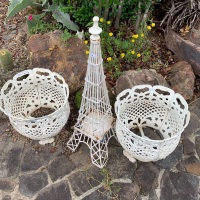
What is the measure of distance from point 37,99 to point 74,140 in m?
0.57

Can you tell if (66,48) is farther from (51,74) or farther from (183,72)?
(183,72)

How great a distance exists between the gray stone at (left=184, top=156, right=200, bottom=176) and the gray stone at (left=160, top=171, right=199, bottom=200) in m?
0.05

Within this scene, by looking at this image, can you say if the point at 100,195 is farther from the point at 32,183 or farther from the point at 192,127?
the point at 192,127

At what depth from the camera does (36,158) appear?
268 centimetres

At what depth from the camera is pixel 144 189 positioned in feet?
8.24

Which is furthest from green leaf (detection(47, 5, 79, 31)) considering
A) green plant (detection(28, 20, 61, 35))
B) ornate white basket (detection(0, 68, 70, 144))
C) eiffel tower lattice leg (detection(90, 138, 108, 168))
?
eiffel tower lattice leg (detection(90, 138, 108, 168))

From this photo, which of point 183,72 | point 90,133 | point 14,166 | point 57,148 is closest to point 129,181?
point 90,133

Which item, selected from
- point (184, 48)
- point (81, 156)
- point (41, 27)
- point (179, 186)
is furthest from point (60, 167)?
point (184, 48)

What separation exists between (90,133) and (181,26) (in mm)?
1699

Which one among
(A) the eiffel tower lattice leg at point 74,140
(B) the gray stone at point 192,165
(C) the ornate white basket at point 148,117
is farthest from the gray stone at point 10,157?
(B) the gray stone at point 192,165

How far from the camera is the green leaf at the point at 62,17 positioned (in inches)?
122

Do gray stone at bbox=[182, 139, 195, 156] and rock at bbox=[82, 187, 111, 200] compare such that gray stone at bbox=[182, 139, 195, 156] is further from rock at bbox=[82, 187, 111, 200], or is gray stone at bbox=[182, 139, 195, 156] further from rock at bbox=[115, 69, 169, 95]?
rock at bbox=[82, 187, 111, 200]

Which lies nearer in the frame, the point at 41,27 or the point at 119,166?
the point at 119,166

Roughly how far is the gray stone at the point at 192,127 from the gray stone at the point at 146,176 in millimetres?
503
